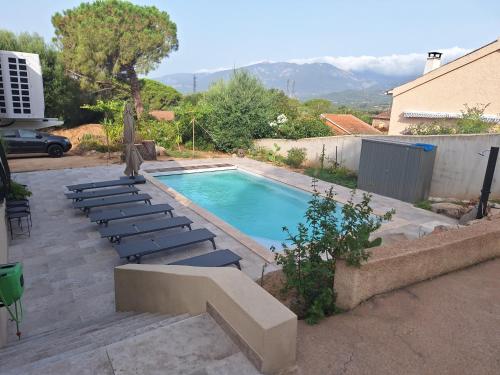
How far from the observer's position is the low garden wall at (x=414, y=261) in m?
3.45

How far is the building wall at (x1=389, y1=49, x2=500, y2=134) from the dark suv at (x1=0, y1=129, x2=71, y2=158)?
1952cm

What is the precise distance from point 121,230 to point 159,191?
180 inches

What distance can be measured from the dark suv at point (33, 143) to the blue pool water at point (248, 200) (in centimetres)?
636

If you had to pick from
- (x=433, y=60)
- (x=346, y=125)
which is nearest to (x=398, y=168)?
(x=433, y=60)

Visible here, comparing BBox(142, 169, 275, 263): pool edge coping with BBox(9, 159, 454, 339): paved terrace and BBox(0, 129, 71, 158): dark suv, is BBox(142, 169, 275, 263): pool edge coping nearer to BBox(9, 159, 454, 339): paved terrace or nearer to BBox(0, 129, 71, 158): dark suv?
BBox(9, 159, 454, 339): paved terrace

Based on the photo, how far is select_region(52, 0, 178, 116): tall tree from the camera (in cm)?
2284

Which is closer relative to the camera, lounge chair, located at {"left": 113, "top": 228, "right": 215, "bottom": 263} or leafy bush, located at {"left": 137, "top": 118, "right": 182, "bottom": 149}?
lounge chair, located at {"left": 113, "top": 228, "right": 215, "bottom": 263}

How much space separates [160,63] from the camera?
25953 mm

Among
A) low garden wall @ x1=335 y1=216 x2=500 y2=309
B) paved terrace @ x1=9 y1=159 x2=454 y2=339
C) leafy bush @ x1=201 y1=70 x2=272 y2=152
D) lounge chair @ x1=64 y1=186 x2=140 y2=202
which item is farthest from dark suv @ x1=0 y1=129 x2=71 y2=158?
low garden wall @ x1=335 y1=216 x2=500 y2=309

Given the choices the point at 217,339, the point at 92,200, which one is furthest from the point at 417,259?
the point at 92,200

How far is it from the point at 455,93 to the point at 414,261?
19.8 metres

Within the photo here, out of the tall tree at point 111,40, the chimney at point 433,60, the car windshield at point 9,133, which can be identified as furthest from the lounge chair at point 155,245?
the chimney at point 433,60

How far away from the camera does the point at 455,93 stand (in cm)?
1983

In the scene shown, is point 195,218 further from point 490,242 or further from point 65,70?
point 65,70
